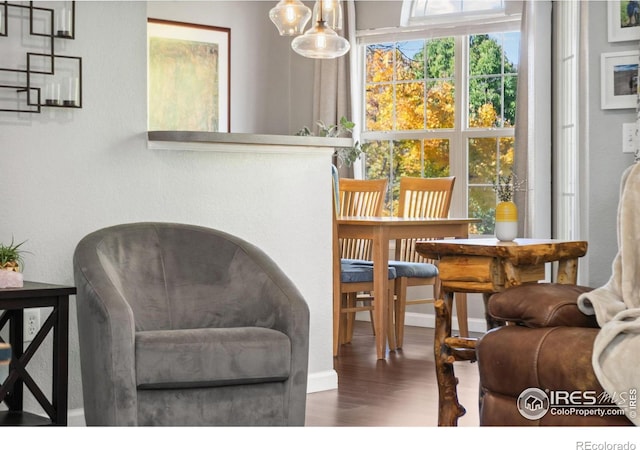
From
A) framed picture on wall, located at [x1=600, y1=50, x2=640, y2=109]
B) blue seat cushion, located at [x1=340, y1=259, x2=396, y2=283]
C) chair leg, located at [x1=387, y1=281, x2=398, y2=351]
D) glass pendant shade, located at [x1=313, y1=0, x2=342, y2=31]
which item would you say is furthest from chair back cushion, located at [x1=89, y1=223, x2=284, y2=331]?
chair leg, located at [x1=387, y1=281, x2=398, y2=351]

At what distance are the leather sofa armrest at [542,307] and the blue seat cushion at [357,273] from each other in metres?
2.84

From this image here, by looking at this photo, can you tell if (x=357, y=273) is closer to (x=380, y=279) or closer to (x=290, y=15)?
(x=380, y=279)

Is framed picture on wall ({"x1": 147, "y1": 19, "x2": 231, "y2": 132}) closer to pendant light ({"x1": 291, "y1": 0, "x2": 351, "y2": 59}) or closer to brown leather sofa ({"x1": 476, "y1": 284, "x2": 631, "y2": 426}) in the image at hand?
pendant light ({"x1": 291, "y1": 0, "x2": 351, "y2": 59})

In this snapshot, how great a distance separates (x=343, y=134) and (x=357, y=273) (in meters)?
1.82

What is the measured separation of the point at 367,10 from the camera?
7.39m

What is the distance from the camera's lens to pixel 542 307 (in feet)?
9.41

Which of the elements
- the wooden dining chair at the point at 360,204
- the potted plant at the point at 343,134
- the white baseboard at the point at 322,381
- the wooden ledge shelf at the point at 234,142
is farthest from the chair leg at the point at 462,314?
the wooden ledge shelf at the point at 234,142

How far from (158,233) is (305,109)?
4.12 metres

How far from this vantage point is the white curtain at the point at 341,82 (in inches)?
291

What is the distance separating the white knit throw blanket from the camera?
252 cm

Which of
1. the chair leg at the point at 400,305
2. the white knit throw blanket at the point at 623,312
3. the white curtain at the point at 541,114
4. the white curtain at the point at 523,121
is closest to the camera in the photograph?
the white knit throw blanket at the point at 623,312

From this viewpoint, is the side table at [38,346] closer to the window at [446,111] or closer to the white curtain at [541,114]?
the white curtain at [541,114]
